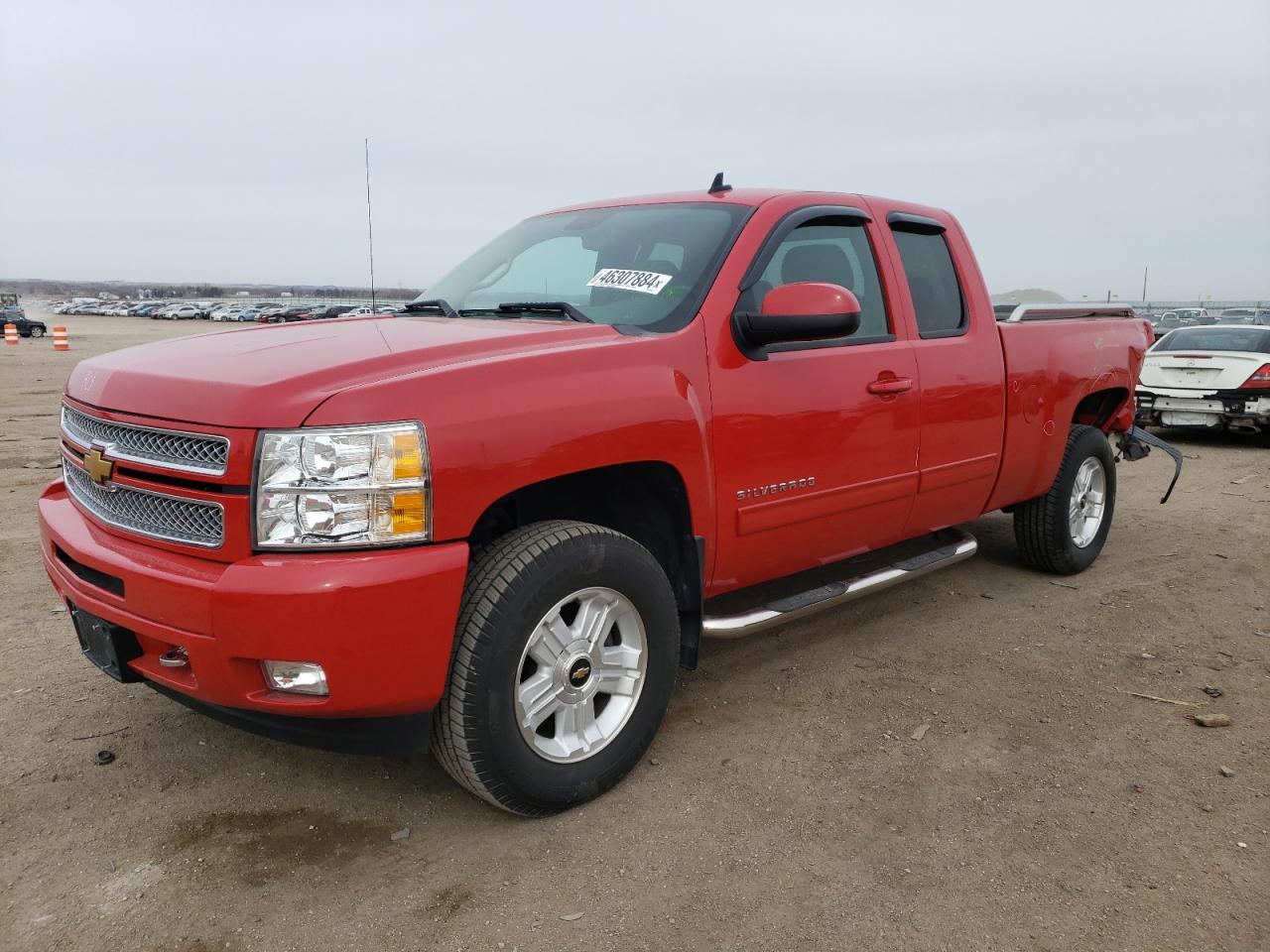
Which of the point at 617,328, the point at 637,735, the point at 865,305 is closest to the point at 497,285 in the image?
the point at 617,328

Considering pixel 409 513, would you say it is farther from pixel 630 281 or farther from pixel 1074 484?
pixel 1074 484

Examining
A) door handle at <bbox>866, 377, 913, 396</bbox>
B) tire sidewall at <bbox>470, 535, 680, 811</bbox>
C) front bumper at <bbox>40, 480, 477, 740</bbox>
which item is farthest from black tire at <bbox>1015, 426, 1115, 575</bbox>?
front bumper at <bbox>40, 480, 477, 740</bbox>

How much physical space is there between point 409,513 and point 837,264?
7.17ft

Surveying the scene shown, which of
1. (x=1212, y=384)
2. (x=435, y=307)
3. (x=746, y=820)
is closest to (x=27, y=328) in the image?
(x=1212, y=384)

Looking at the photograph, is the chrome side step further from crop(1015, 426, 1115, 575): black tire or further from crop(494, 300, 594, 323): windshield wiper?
crop(494, 300, 594, 323): windshield wiper

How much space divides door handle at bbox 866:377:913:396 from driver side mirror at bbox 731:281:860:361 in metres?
0.52

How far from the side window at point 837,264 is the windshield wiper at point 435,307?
1.21 m

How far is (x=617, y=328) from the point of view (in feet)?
9.90

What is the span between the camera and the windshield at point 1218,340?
1082 cm

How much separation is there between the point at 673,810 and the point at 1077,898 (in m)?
1.10

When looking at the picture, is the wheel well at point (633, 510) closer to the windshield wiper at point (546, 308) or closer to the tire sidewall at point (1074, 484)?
the windshield wiper at point (546, 308)

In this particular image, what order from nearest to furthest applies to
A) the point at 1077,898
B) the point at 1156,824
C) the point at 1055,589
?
the point at 1077,898 → the point at 1156,824 → the point at 1055,589

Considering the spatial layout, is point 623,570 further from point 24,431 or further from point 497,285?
point 24,431

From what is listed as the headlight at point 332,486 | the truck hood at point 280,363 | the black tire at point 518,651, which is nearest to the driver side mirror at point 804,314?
the truck hood at point 280,363
